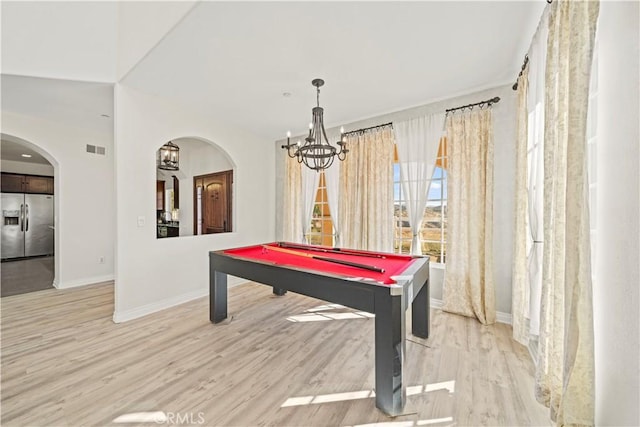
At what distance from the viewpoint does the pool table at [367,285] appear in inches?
66.9

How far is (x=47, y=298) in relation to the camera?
3836mm

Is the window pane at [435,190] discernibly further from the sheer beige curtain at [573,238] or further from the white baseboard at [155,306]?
the white baseboard at [155,306]

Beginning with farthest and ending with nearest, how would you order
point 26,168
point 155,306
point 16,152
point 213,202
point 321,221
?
point 26,168 → point 16,152 → point 213,202 → point 321,221 → point 155,306

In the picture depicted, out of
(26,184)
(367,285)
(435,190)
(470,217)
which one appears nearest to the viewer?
(367,285)

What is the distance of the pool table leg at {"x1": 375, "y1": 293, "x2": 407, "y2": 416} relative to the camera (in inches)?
66.4

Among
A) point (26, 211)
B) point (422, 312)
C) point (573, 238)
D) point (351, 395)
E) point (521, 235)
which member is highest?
point (26, 211)

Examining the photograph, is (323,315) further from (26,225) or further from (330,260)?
(26,225)

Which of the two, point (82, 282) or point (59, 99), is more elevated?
point (59, 99)

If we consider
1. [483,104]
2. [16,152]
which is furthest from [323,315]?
[16,152]

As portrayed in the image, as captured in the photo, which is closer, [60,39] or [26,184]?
[60,39]

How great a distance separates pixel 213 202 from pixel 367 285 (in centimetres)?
486

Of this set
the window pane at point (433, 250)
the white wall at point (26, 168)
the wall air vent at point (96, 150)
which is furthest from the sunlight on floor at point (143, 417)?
the white wall at point (26, 168)

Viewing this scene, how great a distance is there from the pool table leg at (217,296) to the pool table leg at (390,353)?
1983 mm

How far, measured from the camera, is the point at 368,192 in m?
4.04
